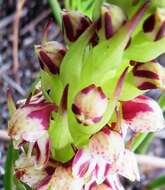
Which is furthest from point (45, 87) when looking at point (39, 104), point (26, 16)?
point (26, 16)

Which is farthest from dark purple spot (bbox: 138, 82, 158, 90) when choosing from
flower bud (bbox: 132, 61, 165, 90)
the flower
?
the flower

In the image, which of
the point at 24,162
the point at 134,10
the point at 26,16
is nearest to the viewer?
the point at 134,10

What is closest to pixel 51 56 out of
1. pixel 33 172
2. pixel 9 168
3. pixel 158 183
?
pixel 33 172

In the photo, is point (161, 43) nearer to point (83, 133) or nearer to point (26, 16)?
point (83, 133)

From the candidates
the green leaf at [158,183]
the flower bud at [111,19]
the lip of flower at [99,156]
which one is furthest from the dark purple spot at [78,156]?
the green leaf at [158,183]

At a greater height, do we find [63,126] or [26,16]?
[63,126]

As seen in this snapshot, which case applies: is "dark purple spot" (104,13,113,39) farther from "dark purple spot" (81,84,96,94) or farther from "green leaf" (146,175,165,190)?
"green leaf" (146,175,165,190)

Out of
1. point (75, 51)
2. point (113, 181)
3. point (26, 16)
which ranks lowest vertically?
point (26, 16)
